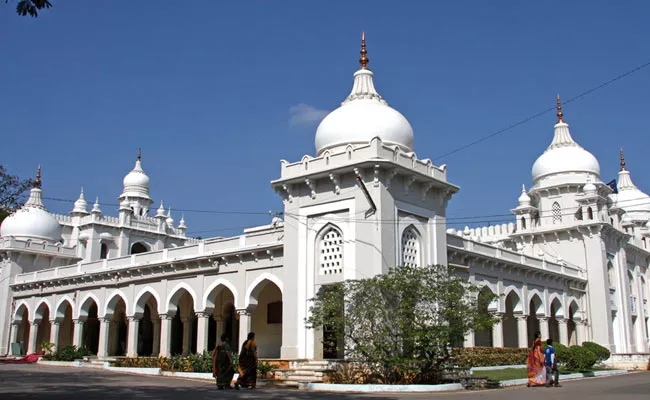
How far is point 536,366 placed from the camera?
718 inches

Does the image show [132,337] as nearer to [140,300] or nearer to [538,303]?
[140,300]

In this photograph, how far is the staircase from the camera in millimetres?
19516

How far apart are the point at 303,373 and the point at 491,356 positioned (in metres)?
10.0

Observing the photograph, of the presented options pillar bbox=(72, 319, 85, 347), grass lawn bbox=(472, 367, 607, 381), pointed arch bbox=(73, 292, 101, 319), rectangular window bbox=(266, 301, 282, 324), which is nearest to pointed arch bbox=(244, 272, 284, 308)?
rectangular window bbox=(266, 301, 282, 324)

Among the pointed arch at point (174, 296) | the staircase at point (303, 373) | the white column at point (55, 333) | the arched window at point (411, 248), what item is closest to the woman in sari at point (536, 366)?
the staircase at point (303, 373)

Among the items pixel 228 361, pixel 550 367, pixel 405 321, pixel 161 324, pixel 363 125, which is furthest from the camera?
pixel 161 324

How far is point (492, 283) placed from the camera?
3091 cm

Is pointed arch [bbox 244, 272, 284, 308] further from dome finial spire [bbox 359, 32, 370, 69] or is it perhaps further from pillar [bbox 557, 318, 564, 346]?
pillar [bbox 557, 318, 564, 346]

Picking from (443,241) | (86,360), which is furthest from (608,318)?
(86,360)

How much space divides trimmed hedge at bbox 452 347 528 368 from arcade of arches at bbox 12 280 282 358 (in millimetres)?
8442

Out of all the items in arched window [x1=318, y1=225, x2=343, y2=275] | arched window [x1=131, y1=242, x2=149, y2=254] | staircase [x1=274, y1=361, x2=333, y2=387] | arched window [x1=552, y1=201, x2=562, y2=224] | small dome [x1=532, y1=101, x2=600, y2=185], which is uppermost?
Answer: small dome [x1=532, y1=101, x2=600, y2=185]

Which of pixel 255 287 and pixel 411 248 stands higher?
pixel 411 248

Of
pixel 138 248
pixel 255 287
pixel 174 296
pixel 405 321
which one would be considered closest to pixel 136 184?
pixel 138 248

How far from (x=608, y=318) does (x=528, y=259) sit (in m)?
6.71
